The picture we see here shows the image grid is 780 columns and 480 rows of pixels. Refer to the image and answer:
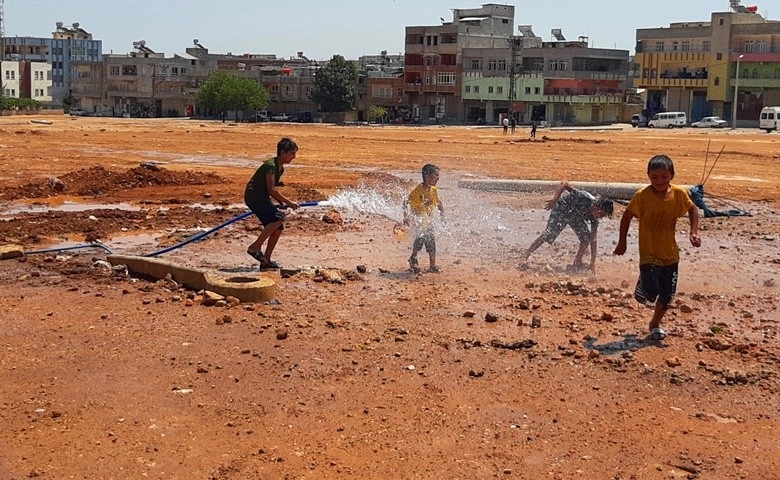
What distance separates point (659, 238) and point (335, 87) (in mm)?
81341

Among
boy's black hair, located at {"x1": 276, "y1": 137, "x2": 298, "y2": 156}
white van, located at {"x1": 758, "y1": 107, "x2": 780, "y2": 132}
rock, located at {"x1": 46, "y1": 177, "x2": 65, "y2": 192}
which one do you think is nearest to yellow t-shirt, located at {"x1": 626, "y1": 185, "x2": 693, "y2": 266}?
boy's black hair, located at {"x1": 276, "y1": 137, "x2": 298, "y2": 156}

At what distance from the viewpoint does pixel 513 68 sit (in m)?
79.9

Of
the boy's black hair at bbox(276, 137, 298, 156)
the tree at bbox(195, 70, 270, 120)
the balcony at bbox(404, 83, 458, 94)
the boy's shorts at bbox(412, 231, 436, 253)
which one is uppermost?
the balcony at bbox(404, 83, 458, 94)

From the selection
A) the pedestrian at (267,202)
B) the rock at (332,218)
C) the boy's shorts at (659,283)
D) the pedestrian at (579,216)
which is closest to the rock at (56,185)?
the rock at (332,218)

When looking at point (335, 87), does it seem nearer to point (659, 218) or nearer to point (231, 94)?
point (231, 94)

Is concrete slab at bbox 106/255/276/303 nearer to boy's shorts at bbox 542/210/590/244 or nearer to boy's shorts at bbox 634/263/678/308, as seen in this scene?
boy's shorts at bbox 634/263/678/308

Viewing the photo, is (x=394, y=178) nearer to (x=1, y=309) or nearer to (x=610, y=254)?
(x=610, y=254)

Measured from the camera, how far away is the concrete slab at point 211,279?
29.0 ft

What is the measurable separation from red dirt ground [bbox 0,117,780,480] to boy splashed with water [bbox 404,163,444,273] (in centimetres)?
27

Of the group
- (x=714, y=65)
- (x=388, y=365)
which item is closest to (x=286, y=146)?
(x=388, y=365)

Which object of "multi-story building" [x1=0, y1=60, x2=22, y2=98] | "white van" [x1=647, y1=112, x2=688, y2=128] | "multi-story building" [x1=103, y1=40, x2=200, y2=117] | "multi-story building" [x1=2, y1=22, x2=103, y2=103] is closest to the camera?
"white van" [x1=647, y1=112, x2=688, y2=128]

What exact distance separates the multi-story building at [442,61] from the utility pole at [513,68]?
1732mm

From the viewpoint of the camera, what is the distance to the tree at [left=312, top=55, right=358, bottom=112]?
87.4 m

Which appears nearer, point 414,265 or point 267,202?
point 414,265
